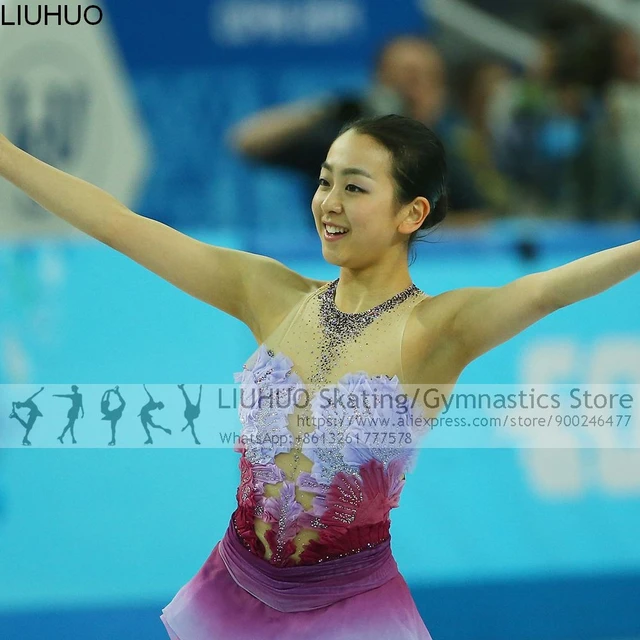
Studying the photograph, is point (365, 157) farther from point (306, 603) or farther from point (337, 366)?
point (306, 603)

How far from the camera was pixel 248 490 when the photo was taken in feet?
5.96

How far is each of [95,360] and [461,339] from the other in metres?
1.41

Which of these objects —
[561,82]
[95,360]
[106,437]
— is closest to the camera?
[106,437]

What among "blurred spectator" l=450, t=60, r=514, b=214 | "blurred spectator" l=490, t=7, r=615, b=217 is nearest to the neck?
"blurred spectator" l=450, t=60, r=514, b=214

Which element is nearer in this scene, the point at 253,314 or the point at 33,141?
the point at 253,314

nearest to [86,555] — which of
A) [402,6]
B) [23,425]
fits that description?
[23,425]

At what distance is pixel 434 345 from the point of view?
5.80ft

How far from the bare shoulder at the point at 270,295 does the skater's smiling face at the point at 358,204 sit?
0.44 ft

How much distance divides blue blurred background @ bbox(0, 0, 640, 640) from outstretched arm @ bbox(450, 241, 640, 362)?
988mm

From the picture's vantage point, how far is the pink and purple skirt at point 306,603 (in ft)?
5.82

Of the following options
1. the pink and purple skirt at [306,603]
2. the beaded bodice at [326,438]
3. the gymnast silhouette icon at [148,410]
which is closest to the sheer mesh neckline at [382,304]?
the beaded bodice at [326,438]

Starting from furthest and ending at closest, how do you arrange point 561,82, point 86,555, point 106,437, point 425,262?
point 561,82, point 425,262, point 86,555, point 106,437

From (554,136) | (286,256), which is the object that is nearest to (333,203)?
(286,256)

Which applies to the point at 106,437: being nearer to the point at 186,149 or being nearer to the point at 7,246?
the point at 7,246
